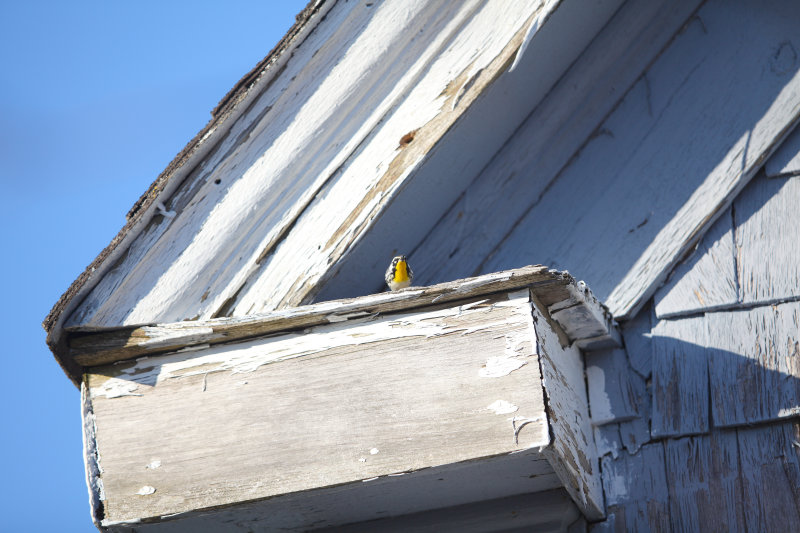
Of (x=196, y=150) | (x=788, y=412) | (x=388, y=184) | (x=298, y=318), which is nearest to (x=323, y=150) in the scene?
(x=388, y=184)

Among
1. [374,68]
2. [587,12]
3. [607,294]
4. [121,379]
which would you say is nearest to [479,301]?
[607,294]

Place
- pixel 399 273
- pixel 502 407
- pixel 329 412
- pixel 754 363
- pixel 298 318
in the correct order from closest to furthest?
pixel 502 407 < pixel 329 412 < pixel 298 318 < pixel 754 363 < pixel 399 273

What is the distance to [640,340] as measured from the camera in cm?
249

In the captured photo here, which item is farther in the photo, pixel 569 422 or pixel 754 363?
pixel 754 363

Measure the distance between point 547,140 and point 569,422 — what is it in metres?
1.01

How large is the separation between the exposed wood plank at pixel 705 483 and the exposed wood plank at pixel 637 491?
0.03 meters

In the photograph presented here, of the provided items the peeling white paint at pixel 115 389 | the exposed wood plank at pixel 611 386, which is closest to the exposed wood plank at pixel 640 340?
the exposed wood plank at pixel 611 386

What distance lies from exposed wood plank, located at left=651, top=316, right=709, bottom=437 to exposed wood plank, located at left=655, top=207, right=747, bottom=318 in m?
0.04

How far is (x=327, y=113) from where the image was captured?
249 centimetres

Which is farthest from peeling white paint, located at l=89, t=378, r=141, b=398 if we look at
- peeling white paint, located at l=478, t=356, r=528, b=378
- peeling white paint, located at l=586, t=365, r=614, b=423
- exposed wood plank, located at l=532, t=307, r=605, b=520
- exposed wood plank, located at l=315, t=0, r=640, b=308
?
peeling white paint, located at l=586, t=365, r=614, b=423

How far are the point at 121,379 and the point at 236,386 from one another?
1.09ft

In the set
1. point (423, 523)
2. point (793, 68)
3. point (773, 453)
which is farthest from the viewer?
point (793, 68)

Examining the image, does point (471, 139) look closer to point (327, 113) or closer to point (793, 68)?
point (327, 113)

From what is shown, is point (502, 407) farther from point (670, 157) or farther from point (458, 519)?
point (670, 157)
